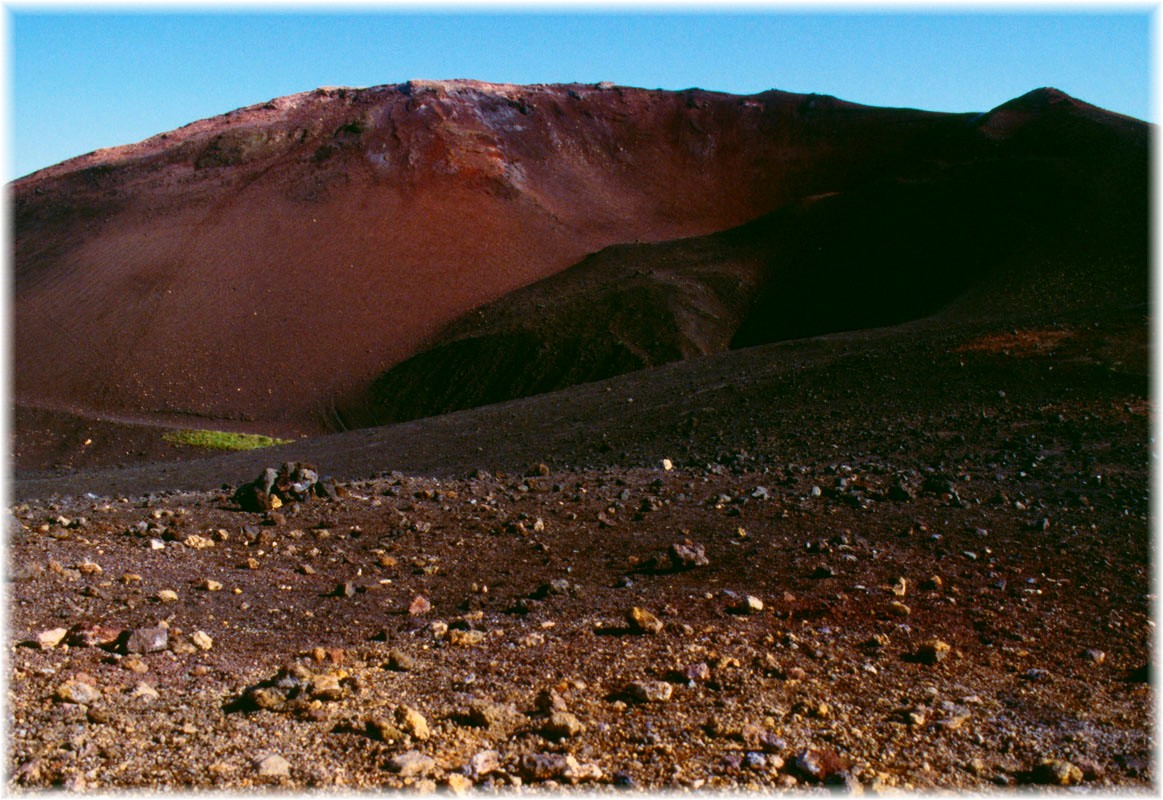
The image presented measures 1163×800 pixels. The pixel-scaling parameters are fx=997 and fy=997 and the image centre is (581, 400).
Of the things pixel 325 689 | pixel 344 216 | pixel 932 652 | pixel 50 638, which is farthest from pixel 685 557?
pixel 344 216

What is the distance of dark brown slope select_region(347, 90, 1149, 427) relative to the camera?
20500mm

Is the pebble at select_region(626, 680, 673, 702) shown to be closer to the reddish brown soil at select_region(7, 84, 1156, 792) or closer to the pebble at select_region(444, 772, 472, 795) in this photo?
the reddish brown soil at select_region(7, 84, 1156, 792)

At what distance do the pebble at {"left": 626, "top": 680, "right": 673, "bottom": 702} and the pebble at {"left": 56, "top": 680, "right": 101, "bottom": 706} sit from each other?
6.01 ft

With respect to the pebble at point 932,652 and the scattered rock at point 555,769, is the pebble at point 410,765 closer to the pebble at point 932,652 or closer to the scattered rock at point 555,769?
the scattered rock at point 555,769

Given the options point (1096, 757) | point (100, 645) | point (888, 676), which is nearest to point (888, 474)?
point (888, 676)

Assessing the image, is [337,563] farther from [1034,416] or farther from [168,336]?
[168,336]

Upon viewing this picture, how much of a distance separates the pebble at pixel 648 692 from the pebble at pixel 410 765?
86cm

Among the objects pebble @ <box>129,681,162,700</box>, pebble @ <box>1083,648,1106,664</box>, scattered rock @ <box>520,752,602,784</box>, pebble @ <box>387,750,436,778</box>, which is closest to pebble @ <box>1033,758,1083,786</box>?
pebble @ <box>1083,648,1106,664</box>

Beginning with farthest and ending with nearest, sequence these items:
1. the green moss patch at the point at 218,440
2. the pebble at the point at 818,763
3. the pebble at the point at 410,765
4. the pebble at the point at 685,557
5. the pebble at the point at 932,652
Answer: the green moss patch at the point at 218,440
the pebble at the point at 685,557
the pebble at the point at 932,652
the pebble at the point at 818,763
the pebble at the point at 410,765

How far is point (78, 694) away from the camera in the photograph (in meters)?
3.33

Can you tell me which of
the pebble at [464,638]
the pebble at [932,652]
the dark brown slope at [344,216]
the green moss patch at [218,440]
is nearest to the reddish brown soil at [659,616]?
the pebble at [464,638]

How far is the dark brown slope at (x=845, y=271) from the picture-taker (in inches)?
807

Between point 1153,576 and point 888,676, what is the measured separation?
2.38 metres

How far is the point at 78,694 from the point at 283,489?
13.4 ft
